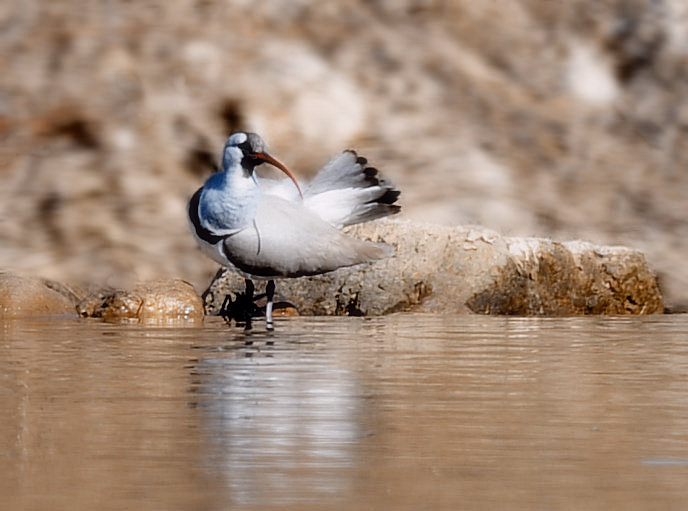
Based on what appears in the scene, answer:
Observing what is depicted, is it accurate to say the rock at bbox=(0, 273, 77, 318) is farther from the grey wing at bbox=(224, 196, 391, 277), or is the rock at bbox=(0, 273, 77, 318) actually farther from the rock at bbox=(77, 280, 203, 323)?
the grey wing at bbox=(224, 196, 391, 277)

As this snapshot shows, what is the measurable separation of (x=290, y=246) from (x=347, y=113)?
89.9 inches

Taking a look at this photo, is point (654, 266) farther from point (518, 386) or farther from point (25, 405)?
point (25, 405)

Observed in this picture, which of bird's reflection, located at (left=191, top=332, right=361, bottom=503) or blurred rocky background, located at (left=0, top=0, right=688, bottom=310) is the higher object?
blurred rocky background, located at (left=0, top=0, right=688, bottom=310)

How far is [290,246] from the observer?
6.07 meters

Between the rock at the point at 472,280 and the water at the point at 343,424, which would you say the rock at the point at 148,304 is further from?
the water at the point at 343,424

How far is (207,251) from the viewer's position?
19.6 feet

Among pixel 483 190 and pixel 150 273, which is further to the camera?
pixel 483 190

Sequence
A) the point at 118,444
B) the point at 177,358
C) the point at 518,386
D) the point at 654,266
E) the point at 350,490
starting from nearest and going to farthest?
the point at 350,490 < the point at 118,444 < the point at 518,386 < the point at 177,358 < the point at 654,266

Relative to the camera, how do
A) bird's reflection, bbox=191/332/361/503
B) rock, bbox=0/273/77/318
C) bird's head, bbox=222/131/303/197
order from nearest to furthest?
bird's reflection, bbox=191/332/361/503 < bird's head, bbox=222/131/303/197 < rock, bbox=0/273/77/318

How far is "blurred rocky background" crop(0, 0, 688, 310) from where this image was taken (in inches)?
289

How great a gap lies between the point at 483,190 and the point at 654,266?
0.97 m

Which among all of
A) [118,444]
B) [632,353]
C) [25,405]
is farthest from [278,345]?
[118,444]

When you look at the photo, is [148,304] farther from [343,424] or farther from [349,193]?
[343,424]

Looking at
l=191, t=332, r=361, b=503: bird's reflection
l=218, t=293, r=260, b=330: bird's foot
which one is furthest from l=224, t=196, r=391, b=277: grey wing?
l=191, t=332, r=361, b=503: bird's reflection
